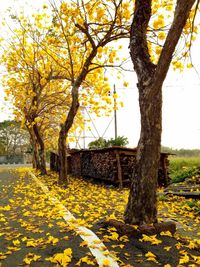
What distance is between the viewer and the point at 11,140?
74750 millimetres

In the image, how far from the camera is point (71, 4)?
13.0m

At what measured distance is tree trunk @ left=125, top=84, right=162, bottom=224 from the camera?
6066mm

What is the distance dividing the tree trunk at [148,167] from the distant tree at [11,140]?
216 ft

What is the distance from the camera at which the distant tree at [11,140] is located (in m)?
71.8

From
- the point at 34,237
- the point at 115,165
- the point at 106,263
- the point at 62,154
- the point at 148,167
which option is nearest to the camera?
the point at 106,263

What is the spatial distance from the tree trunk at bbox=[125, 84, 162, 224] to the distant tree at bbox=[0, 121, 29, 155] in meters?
65.8

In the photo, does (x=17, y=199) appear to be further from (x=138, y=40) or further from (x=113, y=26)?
(x=113, y=26)

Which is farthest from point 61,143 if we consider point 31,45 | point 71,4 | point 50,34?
point 31,45

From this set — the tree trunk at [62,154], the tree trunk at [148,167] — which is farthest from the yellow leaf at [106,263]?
the tree trunk at [62,154]

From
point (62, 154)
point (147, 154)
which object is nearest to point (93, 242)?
point (147, 154)

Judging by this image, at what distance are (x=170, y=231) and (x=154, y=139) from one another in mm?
1608

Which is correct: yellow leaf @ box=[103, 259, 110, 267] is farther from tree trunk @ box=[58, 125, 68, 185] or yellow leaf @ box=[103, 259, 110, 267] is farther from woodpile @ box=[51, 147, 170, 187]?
tree trunk @ box=[58, 125, 68, 185]

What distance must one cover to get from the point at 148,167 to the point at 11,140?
71523mm

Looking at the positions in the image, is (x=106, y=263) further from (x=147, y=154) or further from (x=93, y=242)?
(x=147, y=154)
